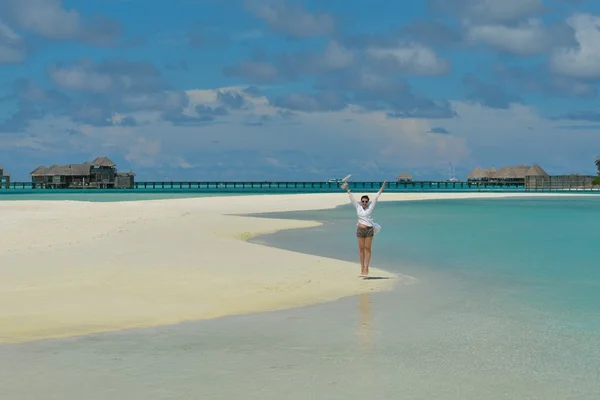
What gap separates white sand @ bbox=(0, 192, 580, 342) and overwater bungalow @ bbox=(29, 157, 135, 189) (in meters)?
129

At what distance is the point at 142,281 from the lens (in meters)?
14.7

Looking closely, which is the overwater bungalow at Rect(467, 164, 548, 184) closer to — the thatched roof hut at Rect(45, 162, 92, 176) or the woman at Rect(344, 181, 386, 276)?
the thatched roof hut at Rect(45, 162, 92, 176)

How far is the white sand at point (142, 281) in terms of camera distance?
11172mm

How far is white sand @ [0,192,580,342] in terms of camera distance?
36.7 ft

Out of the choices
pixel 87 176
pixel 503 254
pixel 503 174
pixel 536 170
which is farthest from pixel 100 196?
pixel 503 174

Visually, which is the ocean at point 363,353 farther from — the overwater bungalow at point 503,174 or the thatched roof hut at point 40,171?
the thatched roof hut at point 40,171

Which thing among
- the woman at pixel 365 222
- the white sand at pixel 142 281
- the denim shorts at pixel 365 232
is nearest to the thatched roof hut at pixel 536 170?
the white sand at pixel 142 281

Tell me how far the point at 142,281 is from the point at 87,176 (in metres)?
142

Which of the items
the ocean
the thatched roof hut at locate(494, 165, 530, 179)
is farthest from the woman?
the thatched roof hut at locate(494, 165, 530, 179)

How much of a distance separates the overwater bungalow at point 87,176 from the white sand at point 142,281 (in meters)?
129

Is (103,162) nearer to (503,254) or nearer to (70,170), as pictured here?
(70,170)

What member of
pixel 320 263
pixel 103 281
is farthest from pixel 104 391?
pixel 320 263

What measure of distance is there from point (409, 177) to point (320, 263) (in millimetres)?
163336

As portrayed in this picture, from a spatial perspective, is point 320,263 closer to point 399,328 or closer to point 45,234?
point 399,328
